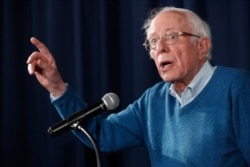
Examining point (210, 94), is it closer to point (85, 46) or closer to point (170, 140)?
point (170, 140)

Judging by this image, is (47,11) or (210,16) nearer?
(210,16)

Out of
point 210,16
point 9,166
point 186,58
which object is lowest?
point 9,166

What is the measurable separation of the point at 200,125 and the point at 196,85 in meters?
0.15

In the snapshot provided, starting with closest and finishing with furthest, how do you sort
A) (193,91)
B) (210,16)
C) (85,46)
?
(193,91), (210,16), (85,46)

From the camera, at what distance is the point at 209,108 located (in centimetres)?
136

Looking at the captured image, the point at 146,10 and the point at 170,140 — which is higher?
the point at 146,10

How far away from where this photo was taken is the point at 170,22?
1.44m

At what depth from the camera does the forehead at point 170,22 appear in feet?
4.70

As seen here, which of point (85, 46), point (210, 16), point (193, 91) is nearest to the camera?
point (193, 91)

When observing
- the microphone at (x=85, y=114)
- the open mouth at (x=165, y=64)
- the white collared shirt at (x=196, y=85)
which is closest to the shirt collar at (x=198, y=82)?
the white collared shirt at (x=196, y=85)

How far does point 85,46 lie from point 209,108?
891 mm

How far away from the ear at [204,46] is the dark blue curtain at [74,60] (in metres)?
0.39

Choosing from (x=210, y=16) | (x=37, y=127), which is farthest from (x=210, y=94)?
(x=37, y=127)

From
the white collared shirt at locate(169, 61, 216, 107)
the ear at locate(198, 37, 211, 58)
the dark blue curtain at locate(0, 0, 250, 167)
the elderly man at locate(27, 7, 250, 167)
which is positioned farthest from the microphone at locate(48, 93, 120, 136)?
the dark blue curtain at locate(0, 0, 250, 167)
